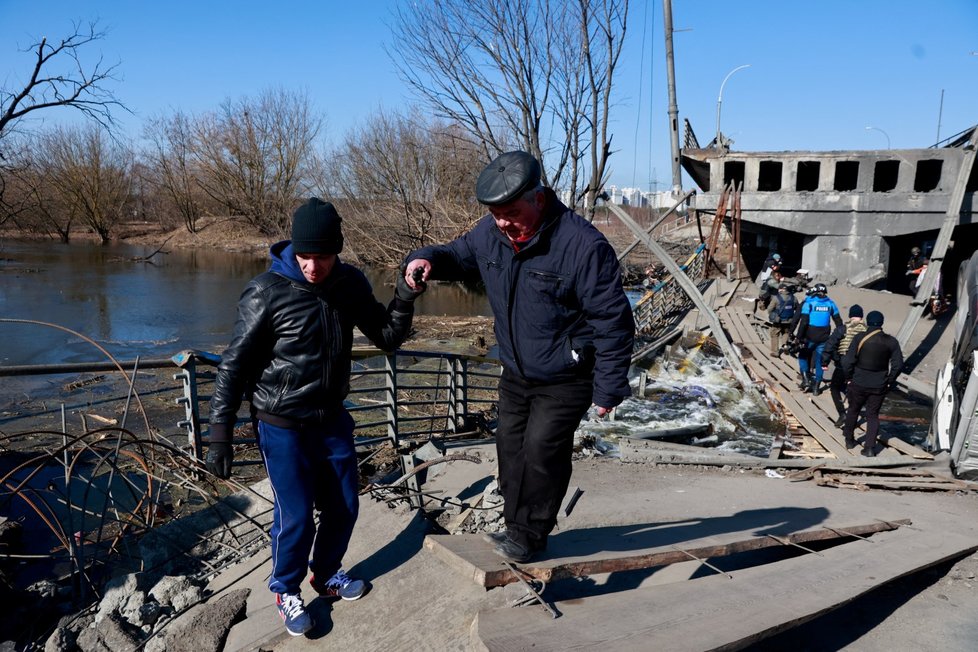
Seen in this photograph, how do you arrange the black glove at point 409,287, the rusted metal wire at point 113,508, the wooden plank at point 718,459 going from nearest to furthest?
the black glove at point 409,287 < the rusted metal wire at point 113,508 < the wooden plank at point 718,459

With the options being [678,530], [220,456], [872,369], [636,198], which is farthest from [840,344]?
[636,198]

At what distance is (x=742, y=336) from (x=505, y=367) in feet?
41.5

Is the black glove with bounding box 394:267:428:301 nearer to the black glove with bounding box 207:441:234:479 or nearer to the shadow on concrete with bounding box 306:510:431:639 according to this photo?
the black glove with bounding box 207:441:234:479

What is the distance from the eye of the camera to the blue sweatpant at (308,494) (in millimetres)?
2779

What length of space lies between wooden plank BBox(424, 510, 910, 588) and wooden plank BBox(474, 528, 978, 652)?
0.14 metres

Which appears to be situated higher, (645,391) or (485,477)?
(485,477)

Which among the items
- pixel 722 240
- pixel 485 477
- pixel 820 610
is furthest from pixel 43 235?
pixel 820 610

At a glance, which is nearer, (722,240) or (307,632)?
(307,632)

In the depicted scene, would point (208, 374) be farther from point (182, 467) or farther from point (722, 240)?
point (722, 240)

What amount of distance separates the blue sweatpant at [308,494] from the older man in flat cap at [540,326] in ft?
2.31

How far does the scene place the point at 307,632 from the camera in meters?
2.79

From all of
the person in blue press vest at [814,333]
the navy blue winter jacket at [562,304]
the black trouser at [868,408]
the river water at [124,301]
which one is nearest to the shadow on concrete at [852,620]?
the navy blue winter jacket at [562,304]

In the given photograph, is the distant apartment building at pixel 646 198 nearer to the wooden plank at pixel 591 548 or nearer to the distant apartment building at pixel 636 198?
the distant apartment building at pixel 636 198

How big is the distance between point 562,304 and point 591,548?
1.28m
